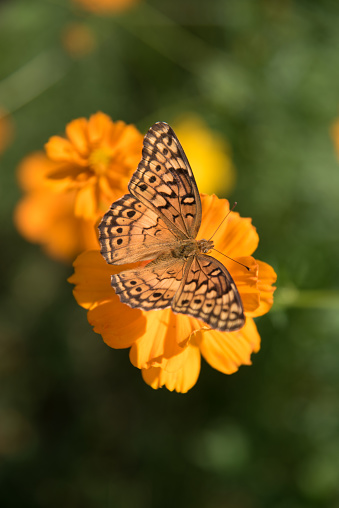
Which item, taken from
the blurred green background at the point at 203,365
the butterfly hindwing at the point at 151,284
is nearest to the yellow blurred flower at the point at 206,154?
the blurred green background at the point at 203,365

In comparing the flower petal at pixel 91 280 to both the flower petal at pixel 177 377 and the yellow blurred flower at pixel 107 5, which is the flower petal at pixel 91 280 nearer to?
the flower petal at pixel 177 377

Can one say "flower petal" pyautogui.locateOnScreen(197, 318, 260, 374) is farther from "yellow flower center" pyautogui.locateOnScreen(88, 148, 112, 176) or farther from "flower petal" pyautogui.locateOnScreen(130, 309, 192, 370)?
"yellow flower center" pyautogui.locateOnScreen(88, 148, 112, 176)

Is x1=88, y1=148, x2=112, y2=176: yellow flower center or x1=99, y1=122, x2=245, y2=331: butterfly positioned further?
x1=88, y1=148, x2=112, y2=176: yellow flower center

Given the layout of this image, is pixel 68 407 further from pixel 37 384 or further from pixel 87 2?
pixel 87 2

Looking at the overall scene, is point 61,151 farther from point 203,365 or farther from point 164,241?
point 203,365

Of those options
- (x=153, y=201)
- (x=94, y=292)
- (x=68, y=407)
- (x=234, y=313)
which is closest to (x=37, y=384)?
(x=68, y=407)

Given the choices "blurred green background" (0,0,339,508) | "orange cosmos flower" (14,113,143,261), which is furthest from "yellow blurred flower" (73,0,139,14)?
"orange cosmos flower" (14,113,143,261)
